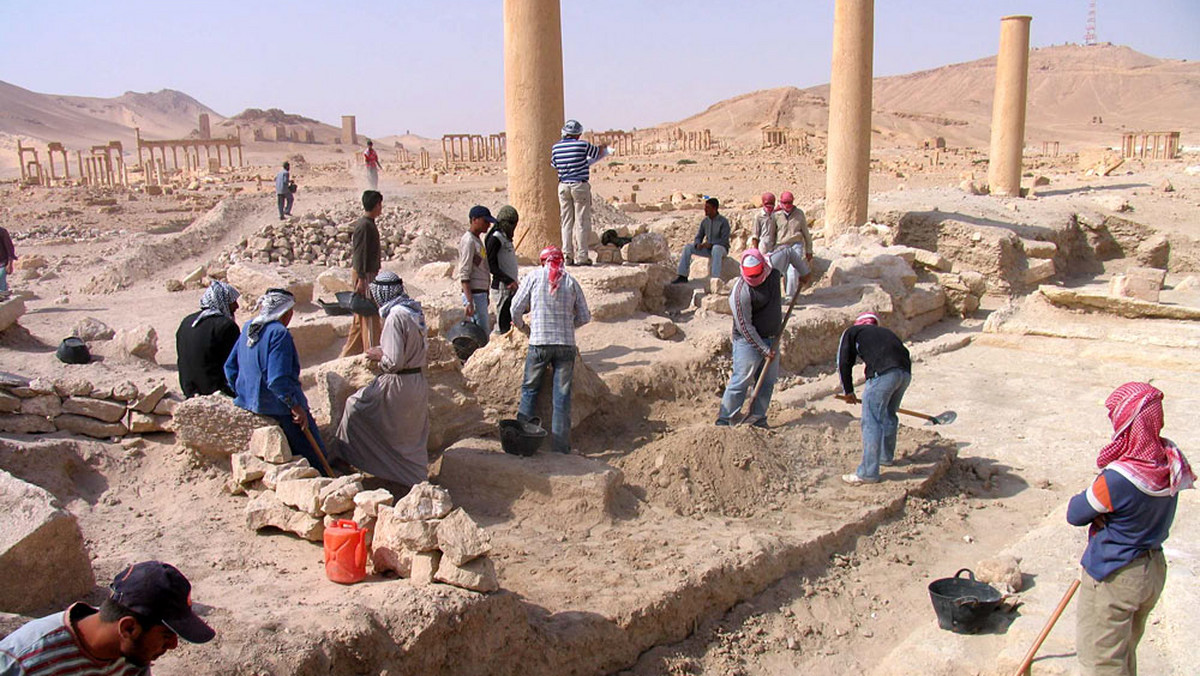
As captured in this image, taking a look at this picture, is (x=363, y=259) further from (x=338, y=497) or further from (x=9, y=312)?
(x=9, y=312)

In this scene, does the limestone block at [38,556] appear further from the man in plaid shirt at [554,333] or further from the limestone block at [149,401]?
the man in plaid shirt at [554,333]

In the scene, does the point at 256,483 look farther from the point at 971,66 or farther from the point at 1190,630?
the point at 971,66

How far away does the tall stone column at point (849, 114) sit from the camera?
13.6 meters

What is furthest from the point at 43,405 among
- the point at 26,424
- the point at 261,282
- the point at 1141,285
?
the point at 1141,285

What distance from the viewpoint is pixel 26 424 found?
622cm

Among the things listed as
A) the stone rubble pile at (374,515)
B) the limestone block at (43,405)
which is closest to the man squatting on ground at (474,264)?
the stone rubble pile at (374,515)

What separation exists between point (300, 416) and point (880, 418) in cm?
406

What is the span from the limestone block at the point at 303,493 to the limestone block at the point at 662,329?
17.1 ft

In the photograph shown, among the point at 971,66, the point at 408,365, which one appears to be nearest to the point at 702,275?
the point at 408,365

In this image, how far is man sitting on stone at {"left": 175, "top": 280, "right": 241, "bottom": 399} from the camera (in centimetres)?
602

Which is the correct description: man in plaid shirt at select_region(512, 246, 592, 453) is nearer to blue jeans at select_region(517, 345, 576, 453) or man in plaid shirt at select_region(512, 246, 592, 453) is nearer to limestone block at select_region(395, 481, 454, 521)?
blue jeans at select_region(517, 345, 576, 453)

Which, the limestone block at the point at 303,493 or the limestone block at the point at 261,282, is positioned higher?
the limestone block at the point at 261,282

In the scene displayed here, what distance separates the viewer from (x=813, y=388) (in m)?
9.12

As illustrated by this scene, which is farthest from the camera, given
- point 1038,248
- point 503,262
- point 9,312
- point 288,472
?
point 1038,248
